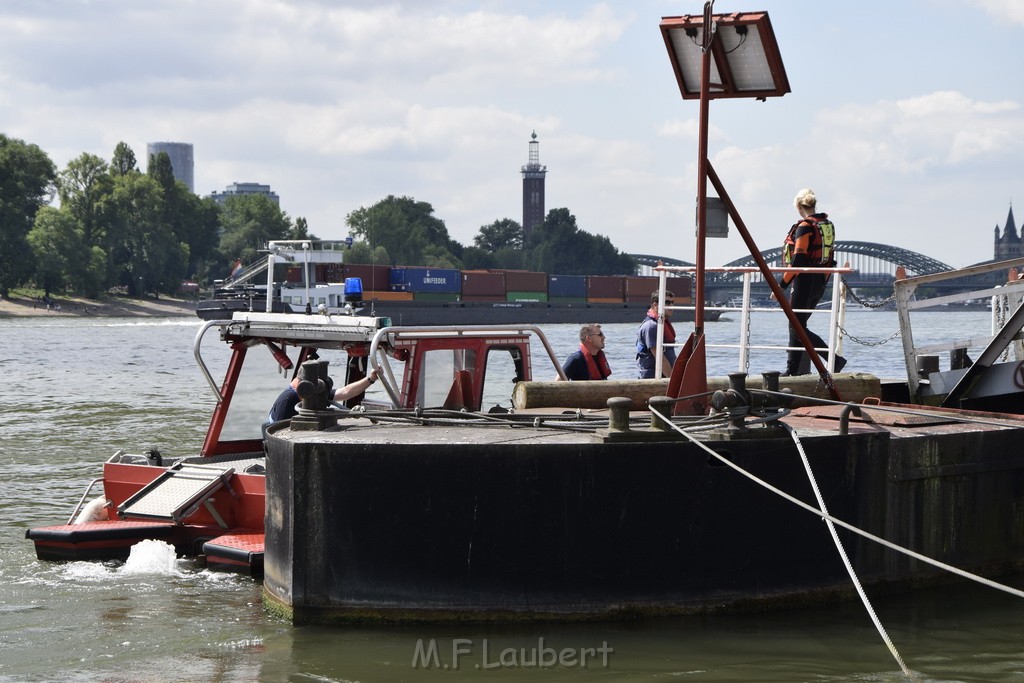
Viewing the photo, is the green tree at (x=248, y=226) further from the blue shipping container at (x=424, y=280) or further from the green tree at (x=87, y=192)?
the blue shipping container at (x=424, y=280)

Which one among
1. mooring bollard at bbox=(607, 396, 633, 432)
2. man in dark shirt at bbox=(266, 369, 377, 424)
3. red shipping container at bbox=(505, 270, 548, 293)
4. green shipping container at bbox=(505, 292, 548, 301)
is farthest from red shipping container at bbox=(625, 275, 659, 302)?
mooring bollard at bbox=(607, 396, 633, 432)

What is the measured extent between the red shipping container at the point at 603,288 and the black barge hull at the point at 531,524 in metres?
113

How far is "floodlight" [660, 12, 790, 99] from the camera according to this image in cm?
914

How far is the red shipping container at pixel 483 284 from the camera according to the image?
11475cm

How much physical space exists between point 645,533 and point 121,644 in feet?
11.3

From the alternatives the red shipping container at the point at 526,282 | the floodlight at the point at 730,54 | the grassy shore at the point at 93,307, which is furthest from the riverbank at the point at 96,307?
the floodlight at the point at 730,54

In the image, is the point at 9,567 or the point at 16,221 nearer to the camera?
the point at 9,567

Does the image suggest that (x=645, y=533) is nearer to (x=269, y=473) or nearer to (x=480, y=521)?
(x=480, y=521)

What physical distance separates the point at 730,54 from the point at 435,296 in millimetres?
101335

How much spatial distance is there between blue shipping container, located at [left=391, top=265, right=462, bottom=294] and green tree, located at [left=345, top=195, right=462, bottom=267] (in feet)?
172

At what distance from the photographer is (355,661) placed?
7625 millimetres

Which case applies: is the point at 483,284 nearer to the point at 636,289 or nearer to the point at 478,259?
the point at 636,289

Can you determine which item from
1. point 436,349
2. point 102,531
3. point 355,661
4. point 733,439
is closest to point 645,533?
point 733,439

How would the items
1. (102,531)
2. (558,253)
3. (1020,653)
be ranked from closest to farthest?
(1020,653) < (102,531) < (558,253)
